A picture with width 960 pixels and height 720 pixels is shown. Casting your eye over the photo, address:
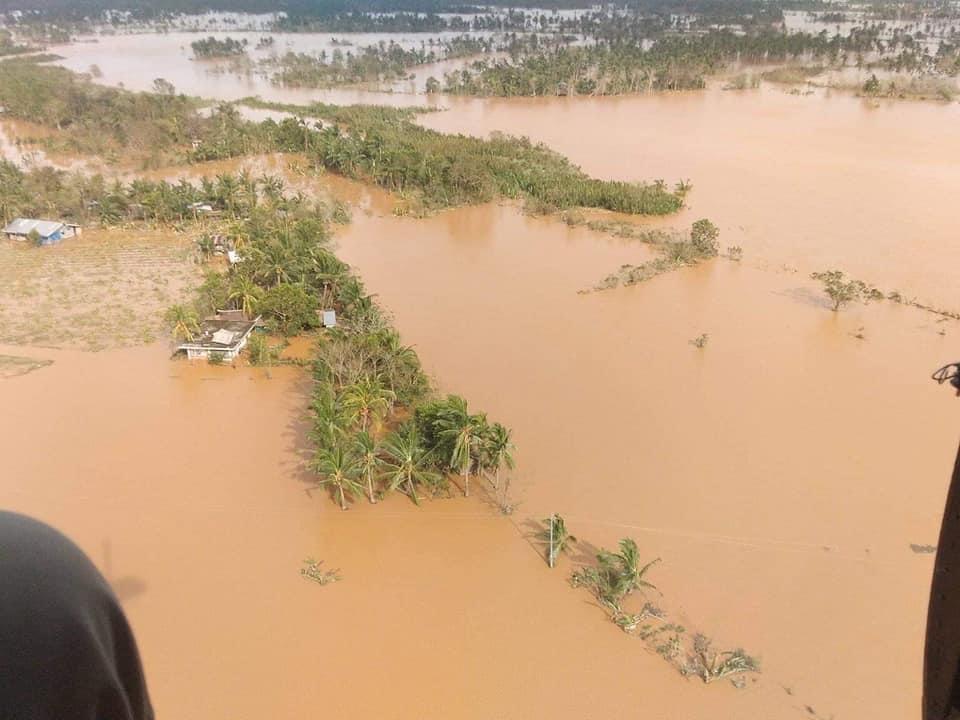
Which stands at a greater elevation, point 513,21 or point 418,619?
point 513,21

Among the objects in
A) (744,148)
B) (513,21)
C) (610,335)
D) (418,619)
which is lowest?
(418,619)

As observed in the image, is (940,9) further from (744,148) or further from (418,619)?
(418,619)

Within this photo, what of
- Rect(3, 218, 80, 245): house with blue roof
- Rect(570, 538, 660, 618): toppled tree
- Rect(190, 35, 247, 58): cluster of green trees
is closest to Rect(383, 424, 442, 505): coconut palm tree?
Rect(570, 538, 660, 618): toppled tree

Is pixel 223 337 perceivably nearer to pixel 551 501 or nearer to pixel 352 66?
pixel 551 501

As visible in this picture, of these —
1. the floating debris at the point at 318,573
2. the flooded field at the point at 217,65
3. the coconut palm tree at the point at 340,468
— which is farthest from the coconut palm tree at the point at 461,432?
A: the flooded field at the point at 217,65

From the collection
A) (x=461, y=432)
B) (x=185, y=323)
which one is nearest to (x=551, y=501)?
(x=461, y=432)

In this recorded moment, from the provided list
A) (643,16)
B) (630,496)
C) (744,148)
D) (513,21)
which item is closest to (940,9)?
(643,16)
